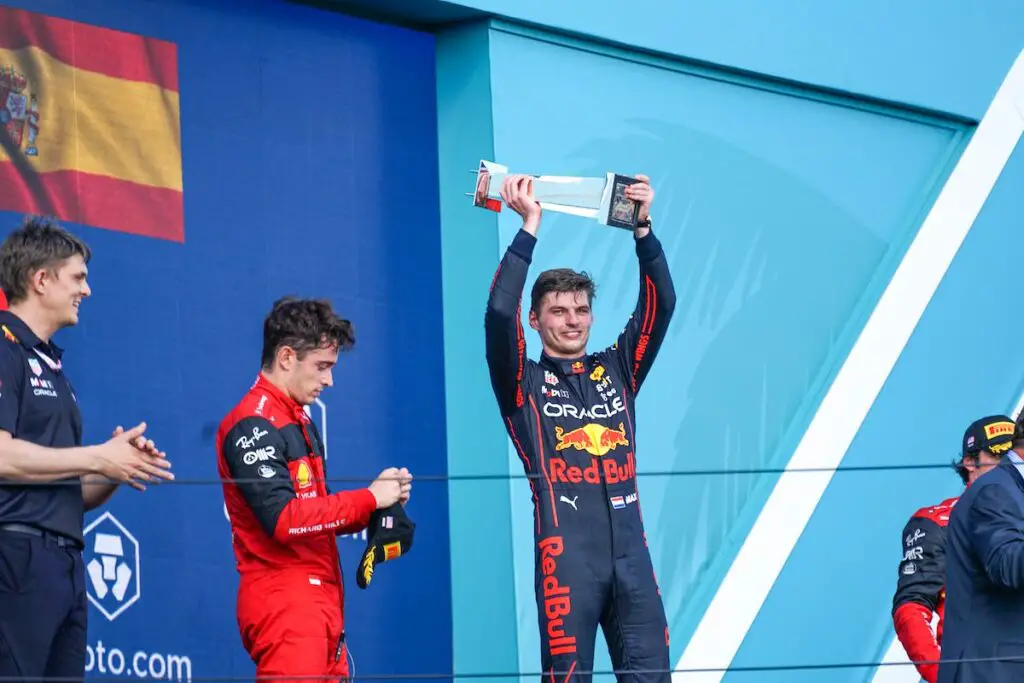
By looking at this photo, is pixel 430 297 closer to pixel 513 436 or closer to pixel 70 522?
pixel 513 436

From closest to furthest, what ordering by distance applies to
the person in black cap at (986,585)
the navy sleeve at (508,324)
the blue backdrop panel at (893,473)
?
1. the person in black cap at (986,585)
2. the navy sleeve at (508,324)
3. the blue backdrop panel at (893,473)

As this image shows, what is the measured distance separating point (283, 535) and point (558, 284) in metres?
0.92

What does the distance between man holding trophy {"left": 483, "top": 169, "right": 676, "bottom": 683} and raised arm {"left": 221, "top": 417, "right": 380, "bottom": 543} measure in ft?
1.50

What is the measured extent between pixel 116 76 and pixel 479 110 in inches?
43.3

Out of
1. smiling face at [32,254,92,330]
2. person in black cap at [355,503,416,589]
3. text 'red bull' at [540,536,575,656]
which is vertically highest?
smiling face at [32,254,92,330]

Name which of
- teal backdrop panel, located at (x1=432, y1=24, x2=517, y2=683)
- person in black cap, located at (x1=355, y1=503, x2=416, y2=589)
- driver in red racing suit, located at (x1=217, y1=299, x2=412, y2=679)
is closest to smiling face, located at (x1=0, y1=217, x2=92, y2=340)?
driver in red racing suit, located at (x1=217, y1=299, x2=412, y2=679)

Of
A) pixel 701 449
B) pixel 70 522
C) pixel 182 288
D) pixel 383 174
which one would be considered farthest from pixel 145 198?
Result: pixel 701 449

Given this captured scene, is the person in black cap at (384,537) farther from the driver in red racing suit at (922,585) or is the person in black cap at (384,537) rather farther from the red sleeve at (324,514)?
the driver in red racing suit at (922,585)

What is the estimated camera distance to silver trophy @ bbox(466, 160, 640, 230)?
3723 millimetres

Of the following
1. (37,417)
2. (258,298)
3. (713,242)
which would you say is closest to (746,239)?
(713,242)

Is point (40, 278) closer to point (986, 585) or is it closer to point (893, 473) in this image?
point (986, 585)

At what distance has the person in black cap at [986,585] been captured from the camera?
3504 millimetres

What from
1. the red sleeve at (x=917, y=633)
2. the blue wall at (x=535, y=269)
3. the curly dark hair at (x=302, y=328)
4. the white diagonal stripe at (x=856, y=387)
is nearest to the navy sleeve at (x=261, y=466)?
the curly dark hair at (x=302, y=328)

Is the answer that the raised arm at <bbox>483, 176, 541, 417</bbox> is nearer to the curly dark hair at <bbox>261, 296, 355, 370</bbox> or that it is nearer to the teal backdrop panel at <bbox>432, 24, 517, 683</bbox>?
the curly dark hair at <bbox>261, 296, 355, 370</bbox>
